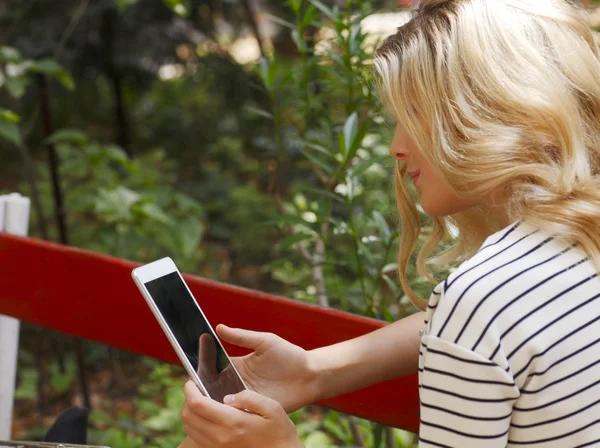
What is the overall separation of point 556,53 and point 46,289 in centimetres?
116

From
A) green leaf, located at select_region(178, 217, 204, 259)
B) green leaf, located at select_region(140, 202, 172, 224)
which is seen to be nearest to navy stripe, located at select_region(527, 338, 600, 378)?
→ green leaf, located at select_region(140, 202, 172, 224)

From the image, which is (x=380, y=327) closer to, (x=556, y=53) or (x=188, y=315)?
(x=188, y=315)

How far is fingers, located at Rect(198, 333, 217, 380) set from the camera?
114 cm

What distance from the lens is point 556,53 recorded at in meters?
1.03

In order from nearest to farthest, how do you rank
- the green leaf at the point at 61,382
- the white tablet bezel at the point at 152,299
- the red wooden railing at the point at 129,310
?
the white tablet bezel at the point at 152,299
the red wooden railing at the point at 129,310
the green leaf at the point at 61,382

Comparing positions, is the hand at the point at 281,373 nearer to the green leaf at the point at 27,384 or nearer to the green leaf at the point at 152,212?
the green leaf at the point at 152,212

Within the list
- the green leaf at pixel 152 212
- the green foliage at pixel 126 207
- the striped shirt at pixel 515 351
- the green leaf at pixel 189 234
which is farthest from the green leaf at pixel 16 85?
the striped shirt at pixel 515 351

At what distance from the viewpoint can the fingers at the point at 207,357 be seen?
114cm

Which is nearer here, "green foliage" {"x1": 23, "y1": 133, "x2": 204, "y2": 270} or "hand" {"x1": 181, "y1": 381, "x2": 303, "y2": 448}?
"hand" {"x1": 181, "y1": 381, "x2": 303, "y2": 448}

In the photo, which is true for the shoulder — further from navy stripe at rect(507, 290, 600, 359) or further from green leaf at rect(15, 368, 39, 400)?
green leaf at rect(15, 368, 39, 400)

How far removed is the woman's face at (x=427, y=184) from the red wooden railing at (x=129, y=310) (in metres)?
0.28

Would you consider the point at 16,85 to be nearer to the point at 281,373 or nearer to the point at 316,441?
the point at 316,441

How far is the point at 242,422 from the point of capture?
1037 millimetres

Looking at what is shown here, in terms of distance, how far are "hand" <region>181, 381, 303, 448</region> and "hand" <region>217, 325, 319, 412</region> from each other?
0.18 meters
